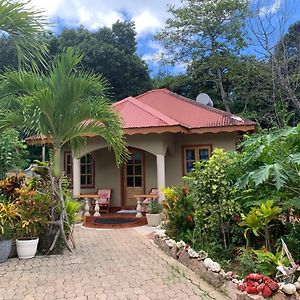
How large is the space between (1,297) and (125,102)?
33.3 feet

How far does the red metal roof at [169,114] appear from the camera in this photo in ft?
38.9

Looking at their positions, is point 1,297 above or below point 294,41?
below

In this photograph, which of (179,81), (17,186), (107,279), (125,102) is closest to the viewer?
(107,279)

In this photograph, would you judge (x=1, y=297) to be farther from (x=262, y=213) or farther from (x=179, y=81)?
(x=179, y=81)

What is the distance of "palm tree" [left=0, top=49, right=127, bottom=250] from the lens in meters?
7.01

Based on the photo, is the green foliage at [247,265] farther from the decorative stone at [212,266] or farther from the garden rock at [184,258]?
the garden rock at [184,258]

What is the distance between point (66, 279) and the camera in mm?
5500

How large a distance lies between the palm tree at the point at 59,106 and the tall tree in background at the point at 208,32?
17.1m

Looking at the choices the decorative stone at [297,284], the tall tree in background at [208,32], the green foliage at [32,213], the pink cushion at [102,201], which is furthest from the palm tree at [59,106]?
the tall tree in background at [208,32]

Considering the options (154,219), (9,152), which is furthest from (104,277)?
(9,152)

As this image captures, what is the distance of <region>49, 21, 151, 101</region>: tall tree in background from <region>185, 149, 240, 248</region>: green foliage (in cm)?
1881

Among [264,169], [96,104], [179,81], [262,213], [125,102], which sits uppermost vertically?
[179,81]

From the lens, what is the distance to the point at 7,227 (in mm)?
7008

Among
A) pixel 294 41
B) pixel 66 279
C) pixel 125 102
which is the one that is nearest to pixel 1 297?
pixel 66 279
